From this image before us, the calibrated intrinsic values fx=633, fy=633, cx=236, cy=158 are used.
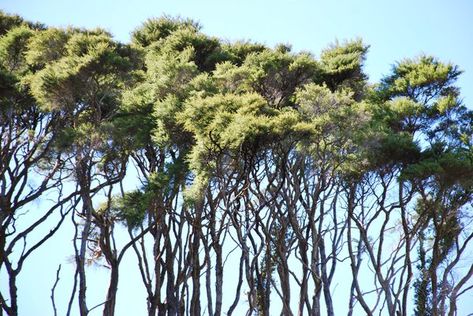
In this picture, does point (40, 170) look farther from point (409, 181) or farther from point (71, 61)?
point (409, 181)

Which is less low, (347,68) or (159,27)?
(159,27)

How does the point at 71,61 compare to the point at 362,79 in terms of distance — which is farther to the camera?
the point at 362,79

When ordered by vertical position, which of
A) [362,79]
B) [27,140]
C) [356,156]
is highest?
[362,79]

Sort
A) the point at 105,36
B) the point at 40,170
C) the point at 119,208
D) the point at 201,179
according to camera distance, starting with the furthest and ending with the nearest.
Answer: the point at 40,170
the point at 105,36
the point at 119,208
the point at 201,179

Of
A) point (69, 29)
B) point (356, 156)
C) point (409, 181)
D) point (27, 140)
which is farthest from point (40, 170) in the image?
point (409, 181)

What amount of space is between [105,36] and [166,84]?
2.03m

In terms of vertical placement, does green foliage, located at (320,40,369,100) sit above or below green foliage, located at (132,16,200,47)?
below

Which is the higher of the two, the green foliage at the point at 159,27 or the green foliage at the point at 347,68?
the green foliage at the point at 159,27

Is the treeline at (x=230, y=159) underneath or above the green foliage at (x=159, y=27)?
underneath

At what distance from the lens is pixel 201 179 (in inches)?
495

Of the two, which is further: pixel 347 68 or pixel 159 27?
pixel 159 27

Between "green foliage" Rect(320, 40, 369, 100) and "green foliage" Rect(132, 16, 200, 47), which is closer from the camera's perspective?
"green foliage" Rect(320, 40, 369, 100)

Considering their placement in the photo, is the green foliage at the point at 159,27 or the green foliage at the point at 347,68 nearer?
the green foliage at the point at 347,68

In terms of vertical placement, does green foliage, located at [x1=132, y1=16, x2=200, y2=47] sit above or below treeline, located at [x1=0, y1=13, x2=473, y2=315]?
above
